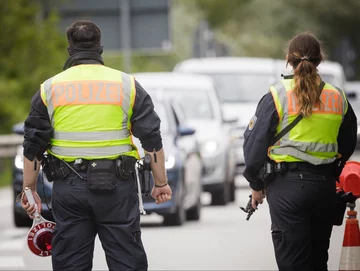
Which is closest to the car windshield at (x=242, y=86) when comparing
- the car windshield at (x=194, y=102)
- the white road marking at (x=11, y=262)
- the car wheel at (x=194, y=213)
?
the car windshield at (x=194, y=102)

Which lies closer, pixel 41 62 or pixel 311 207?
pixel 311 207

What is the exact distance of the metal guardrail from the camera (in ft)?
83.7

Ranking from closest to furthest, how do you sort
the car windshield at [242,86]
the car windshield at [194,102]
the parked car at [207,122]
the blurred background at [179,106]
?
the blurred background at [179,106], the parked car at [207,122], the car windshield at [194,102], the car windshield at [242,86]

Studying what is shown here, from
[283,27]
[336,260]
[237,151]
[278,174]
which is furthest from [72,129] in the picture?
[283,27]

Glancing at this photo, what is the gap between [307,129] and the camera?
7.94 metres

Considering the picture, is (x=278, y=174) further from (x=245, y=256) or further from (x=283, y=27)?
(x=283, y=27)

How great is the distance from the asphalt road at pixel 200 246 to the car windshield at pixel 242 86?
20.4 ft

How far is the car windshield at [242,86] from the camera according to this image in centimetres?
2412

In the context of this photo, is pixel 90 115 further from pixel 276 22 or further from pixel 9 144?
pixel 276 22

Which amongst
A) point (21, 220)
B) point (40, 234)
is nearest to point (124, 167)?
point (40, 234)

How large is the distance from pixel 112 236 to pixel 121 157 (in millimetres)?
450

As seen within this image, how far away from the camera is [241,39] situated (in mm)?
70875

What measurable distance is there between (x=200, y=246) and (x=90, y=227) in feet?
20.8

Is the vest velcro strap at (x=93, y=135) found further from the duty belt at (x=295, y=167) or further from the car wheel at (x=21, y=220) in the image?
the car wheel at (x=21, y=220)
